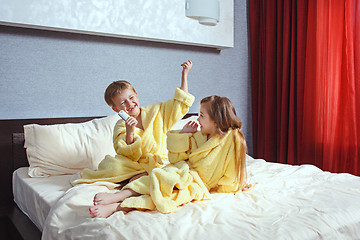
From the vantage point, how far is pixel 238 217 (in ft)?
4.59

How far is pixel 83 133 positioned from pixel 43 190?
556 millimetres

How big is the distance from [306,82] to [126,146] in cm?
189

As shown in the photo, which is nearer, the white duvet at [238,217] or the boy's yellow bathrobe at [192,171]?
the white duvet at [238,217]

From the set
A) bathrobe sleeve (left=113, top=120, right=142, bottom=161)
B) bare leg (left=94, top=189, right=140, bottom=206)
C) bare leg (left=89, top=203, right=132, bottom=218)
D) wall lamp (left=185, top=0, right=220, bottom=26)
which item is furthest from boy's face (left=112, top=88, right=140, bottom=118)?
wall lamp (left=185, top=0, right=220, bottom=26)

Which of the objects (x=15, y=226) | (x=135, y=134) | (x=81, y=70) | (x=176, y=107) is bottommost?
(x=15, y=226)

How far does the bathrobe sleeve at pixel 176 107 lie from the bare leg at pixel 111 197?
0.67 meters

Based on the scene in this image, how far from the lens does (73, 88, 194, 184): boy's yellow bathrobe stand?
1917mm

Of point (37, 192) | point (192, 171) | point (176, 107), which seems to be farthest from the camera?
point (176, 107)

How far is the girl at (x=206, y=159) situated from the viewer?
1608 mm

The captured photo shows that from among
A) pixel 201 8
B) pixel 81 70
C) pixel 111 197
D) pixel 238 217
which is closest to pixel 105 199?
pixel 111 197

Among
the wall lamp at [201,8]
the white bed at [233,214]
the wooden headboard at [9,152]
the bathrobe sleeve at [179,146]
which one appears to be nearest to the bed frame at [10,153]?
the wooden headboard at [9,152]

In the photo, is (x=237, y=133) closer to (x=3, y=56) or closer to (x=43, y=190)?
(x=43, y=190)

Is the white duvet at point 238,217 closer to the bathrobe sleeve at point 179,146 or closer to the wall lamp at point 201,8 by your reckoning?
the bathrobe sleeve at point 179,146

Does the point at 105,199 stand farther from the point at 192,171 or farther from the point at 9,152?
the point at 9,152
